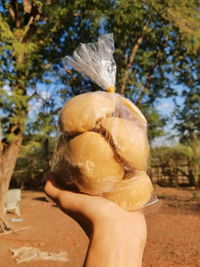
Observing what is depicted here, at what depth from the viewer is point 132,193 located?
4.68 feet

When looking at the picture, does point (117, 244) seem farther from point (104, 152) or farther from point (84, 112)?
point (84, 112)

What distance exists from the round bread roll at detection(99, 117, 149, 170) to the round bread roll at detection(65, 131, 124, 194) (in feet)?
0.16

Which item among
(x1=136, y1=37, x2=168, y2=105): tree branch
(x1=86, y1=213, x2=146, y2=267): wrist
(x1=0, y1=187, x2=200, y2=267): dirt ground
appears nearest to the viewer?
(x1=86, y1=213, x2=146, y2=267): wrist

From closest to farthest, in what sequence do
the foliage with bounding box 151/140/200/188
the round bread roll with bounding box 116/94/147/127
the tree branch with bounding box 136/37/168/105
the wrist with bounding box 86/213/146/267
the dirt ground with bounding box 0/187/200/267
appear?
the wrist with bounding box 86/213/146/267, the round bread roll with bounding box 116/94/147/127, the dirt ground with bounding box 0/187/200/267, the tree branch with bounding box 136/37/168/105, the foliage with bounding box 151/140/200/188

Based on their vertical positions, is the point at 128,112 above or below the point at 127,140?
above

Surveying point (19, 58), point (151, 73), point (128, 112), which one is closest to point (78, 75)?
point (151, 73)

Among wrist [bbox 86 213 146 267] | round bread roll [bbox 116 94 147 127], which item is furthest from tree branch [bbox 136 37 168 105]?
wrist [bbox 86 213 146 267]

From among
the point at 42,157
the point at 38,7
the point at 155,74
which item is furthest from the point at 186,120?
the point at 38,7

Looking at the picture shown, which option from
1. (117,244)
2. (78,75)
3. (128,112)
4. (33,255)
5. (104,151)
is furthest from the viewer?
(78,75)

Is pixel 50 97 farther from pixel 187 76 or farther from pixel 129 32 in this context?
pixel 187 76

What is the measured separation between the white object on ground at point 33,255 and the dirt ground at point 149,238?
103 mm

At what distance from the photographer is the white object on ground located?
17.6 feet

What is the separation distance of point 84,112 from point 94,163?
0.27 meters

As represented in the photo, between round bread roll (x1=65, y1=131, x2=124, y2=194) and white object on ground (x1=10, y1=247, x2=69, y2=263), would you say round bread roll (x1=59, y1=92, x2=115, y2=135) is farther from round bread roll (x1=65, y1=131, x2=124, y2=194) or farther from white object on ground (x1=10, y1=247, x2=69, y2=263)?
white object on ground (x1=10, y1=247, x2=69, y2=263)
